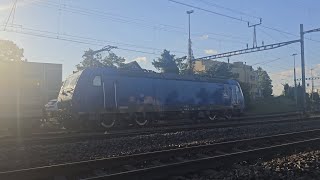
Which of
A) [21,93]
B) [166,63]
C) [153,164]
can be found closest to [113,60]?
[166,63]

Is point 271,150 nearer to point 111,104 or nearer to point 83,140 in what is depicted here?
point 83,140

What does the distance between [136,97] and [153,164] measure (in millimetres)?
15210

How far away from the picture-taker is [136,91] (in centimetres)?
2492

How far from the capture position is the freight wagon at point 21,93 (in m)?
19.7

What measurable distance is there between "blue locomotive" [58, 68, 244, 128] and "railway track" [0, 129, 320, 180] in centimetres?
1117

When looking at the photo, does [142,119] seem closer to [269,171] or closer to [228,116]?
[228,116]

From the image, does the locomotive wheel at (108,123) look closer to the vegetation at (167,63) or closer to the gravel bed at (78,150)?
the gravel bed at (78,150)

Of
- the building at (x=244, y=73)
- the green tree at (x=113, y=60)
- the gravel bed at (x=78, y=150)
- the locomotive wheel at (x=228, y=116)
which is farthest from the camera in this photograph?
the building at (x=244, y=73)

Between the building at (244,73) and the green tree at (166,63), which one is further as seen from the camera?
the building at (244,73)

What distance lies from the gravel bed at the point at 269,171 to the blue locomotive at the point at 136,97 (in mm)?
13443

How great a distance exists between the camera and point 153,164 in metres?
9.74

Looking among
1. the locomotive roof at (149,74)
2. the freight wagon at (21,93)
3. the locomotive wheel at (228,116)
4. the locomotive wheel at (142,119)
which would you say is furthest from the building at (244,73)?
the freight wagon at (21,93)

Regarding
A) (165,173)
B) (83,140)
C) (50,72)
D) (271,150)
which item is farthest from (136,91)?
(165,173)

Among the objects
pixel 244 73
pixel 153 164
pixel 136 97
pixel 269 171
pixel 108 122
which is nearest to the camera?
pixel 269 171
